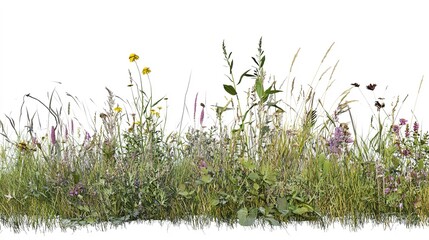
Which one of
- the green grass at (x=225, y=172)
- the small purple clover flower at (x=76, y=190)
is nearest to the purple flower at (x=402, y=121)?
the green grass at (x=225, y=172)

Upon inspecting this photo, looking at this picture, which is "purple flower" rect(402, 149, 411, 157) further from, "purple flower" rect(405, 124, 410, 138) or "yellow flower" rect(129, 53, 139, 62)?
"yellow flower" rect(129, 53, 139, 62)

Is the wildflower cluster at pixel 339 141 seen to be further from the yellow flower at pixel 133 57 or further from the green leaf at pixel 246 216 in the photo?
the yellow flower at pixel 133 57

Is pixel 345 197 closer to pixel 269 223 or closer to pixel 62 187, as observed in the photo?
pixel 269 223

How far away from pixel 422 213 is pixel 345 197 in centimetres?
62

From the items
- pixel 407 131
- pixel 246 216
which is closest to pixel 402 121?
pixel 407 131

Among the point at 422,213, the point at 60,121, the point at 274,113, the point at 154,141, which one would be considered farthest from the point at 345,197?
the point at 60,121

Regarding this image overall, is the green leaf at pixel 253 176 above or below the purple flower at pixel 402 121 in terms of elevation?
below

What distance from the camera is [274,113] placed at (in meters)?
7.14

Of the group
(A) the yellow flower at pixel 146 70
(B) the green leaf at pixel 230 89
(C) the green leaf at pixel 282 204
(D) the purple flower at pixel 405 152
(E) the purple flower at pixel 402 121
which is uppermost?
(A) the yellow flower at pixel 146 70

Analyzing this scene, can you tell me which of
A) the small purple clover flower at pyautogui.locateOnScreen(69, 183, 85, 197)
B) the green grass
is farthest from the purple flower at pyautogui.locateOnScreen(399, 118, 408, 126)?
the small purple clover flower at pyautogui.locateOnScreen(69, 183, 85, 197)

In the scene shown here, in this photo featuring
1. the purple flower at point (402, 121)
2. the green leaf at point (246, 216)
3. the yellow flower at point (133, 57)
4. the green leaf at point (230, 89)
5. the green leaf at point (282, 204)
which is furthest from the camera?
the purple flower at point (402, 121)

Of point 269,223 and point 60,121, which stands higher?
point 60,121

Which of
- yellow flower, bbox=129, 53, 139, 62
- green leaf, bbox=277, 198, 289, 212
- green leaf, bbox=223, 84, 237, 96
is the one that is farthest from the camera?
yellow flower, bbox=129, 53, 139, 62

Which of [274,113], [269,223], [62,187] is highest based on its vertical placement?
Answer: [274,113]
